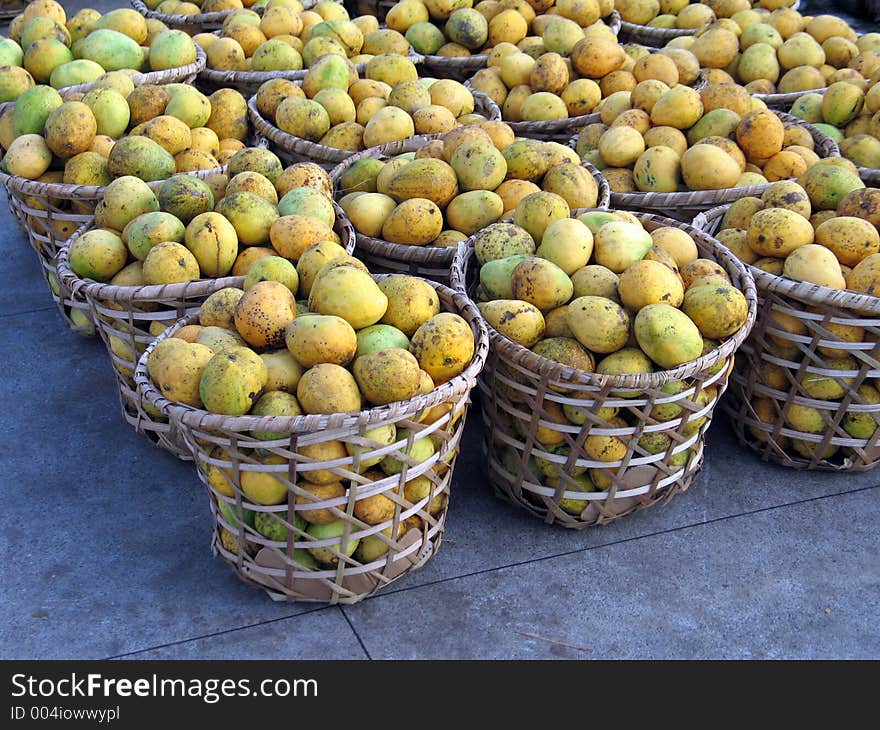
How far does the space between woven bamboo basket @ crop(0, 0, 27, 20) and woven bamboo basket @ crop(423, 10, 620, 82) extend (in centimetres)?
446

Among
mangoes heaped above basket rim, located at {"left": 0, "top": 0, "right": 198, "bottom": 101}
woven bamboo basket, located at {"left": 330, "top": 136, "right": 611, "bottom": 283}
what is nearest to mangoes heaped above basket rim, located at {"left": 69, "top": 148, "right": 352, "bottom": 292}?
woven bamboo basket, located at {"left": 330, "top": 136, "right": 611, "bottom": 283}

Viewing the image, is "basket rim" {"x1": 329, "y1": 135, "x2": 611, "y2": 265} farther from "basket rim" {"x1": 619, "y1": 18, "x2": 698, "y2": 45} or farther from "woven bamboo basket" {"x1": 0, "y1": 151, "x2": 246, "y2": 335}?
"basket rim" {"x1": 619, "y1": 18, "x2": 698, "y2": 45}

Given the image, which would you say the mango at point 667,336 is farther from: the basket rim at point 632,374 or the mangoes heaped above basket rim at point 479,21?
the mangoes heaped above basket rim at point 479,21

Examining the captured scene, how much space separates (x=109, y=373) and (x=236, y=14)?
6.32 feet

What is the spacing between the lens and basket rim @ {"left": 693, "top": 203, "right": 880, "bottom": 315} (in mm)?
2156

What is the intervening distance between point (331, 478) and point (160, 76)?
2302mm

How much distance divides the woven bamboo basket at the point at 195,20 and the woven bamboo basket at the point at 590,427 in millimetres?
2502

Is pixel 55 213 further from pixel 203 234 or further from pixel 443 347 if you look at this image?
pixel 443 347

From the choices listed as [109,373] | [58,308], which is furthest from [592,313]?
[58,308]

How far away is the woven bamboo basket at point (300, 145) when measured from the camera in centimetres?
309

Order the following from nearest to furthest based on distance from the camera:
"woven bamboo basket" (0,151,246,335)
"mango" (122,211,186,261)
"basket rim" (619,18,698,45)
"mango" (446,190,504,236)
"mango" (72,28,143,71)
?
"mango" (122,211,186,261)
"mango" (446,190,504,236)
"woven bamboo basket" (0,151,246,335)
"mango" (72,28,143,71)
"basket rim" (619,18,698,45)

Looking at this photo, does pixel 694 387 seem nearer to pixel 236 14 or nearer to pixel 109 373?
pixel 109 373

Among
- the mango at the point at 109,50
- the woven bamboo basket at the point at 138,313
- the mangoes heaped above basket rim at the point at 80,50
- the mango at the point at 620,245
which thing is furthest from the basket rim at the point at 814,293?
the mango at the point at 109,50

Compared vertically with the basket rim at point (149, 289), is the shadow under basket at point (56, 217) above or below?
below
